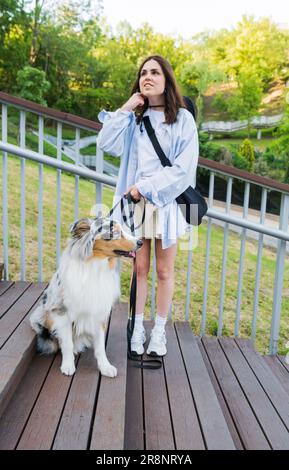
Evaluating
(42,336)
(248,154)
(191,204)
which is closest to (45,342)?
(42,336)

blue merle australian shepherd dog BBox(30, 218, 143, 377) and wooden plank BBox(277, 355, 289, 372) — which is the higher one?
blue merle australian shepherd dog BBox(30, 218, 143, 377)

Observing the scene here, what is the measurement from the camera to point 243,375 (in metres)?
2.42

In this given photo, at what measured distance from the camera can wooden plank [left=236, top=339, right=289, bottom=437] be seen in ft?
6.95

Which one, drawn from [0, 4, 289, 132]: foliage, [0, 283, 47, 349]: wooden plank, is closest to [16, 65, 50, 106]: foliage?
[0, 4, 289, 132]: foliage

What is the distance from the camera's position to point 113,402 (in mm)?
1784

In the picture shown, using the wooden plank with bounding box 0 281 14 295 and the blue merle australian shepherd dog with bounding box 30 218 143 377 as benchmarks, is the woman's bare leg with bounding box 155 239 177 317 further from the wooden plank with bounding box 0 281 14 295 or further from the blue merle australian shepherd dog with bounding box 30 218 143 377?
the wooden plank with bounding box 0 281 14 295

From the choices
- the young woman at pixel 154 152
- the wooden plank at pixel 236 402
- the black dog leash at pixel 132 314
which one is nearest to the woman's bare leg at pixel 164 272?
the young woman at pixel 154 152

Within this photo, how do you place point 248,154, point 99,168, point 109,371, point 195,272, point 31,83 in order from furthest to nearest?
point 248,154, point 31,83, point 195,272, point 99,168, point 109,371

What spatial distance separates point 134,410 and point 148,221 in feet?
3.12

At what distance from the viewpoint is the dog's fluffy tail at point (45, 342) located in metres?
→ 2.13

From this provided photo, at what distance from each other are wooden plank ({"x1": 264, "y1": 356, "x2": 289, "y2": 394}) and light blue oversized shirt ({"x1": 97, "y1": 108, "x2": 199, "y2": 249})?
1088 millimetres

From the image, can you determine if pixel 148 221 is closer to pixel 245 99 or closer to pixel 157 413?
pixel 157 413
